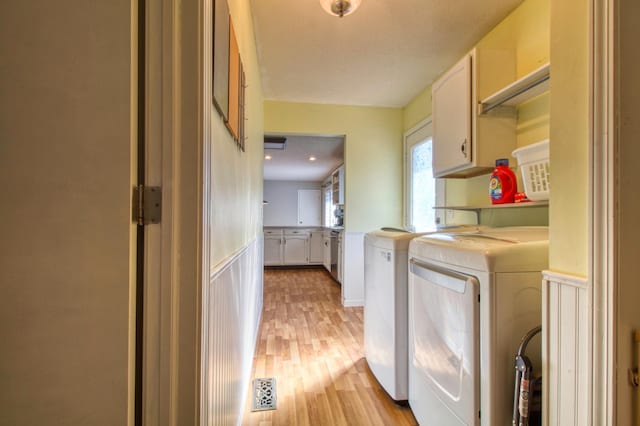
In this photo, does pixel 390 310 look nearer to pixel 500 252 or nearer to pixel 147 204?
pixel 500 252

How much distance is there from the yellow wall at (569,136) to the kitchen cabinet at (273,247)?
19.2ft

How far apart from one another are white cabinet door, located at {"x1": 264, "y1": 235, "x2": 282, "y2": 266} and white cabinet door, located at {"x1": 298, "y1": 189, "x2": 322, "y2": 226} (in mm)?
1319

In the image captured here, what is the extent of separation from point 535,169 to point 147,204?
1.60m

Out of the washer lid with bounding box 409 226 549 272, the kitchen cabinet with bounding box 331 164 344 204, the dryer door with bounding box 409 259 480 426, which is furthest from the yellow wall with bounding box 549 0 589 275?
the kitchen cabinet with bounding box 331 164 344 204

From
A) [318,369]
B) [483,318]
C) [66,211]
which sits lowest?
[318,369]

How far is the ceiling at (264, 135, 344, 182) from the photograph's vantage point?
4.16 m

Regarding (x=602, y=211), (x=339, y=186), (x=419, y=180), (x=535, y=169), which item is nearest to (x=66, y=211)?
(x=602, y=211)

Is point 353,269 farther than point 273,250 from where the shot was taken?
No

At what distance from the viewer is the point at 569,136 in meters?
0.79

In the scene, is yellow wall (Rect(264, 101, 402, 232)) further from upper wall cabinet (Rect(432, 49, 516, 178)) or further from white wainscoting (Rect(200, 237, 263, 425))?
white wainscoting (Rect(200, 237, 263, 425))

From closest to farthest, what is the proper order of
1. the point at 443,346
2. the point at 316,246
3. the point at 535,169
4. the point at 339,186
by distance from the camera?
1. the point at 443,346
2. the point at 535,169
3. the point at 339,186
4. the point at 316,246

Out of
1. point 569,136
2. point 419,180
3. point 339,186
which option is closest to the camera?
point 569,136

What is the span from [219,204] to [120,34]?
52 cm

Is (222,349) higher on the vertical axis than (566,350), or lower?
lower
